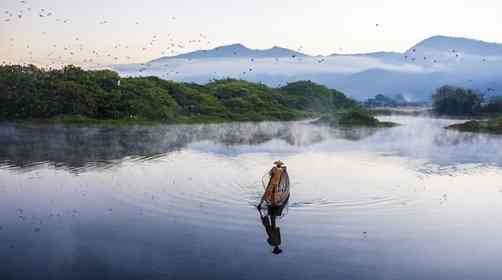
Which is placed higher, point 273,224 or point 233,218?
point 233,218

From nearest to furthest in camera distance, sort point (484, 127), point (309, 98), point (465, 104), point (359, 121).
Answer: point (484, 127) → point (359, 121) → point (465, 104) → point (309, 98)

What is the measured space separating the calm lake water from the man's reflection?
325mm

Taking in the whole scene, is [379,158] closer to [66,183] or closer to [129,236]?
[66,183]

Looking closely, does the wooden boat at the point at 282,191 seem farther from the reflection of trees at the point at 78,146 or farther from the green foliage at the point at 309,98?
the green foliage at the point at 309,98

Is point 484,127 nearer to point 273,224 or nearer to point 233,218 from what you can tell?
point 273,224

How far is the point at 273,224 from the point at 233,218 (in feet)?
6.55

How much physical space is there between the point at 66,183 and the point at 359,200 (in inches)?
704

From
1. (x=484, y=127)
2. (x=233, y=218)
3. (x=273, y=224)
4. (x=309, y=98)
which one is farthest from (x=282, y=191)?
(x=309, y=98)

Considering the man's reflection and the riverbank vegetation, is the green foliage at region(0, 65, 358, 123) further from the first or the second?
the man's reflection

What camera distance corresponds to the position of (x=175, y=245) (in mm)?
19234

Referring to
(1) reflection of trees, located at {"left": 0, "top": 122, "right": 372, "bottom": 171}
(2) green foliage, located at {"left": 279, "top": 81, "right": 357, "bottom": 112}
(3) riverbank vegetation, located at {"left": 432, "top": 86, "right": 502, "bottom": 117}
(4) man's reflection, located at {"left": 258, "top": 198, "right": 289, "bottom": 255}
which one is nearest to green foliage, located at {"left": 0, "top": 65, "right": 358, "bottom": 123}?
(2) green foliage, located at {"left": 279, "top": 81, "right": 357, "bottom": 112}

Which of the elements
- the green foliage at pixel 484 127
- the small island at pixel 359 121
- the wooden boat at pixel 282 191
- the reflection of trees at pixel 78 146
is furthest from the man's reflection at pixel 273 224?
the small island at pixel 359 121

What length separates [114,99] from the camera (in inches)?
4003

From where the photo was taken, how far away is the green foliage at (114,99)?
303ft
